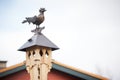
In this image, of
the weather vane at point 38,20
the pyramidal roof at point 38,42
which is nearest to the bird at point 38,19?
the weather vane at point 38,20

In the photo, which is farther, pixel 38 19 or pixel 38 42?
pixel 38 19

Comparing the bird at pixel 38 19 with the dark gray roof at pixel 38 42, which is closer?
the dark gray roof at pixel 38 42

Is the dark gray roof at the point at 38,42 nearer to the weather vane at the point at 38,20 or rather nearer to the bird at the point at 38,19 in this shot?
the weather vane at the point at 38,20

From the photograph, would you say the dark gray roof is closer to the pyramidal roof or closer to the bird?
the pyramidal roof

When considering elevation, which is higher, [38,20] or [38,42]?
[38,20]

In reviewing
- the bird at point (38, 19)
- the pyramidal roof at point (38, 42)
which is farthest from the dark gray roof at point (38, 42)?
the bird at point (38, 19)

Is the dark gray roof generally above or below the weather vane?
below

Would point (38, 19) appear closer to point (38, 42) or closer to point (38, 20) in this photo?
point (38, 20)

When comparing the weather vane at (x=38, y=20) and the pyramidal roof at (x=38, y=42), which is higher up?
the weather vane at (x=38, y=20)

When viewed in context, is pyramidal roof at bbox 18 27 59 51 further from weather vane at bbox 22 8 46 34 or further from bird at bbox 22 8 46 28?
bird at bbox 22 8 46 28

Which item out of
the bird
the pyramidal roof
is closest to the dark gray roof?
the pyramidal roof

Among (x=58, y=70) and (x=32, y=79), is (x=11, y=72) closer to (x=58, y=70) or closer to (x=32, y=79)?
(x=58, y=70)

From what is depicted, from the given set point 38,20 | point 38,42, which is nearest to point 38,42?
point 38,42

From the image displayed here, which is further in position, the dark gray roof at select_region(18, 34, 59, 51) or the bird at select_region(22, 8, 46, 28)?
the bird at select_region(22, 8, 46, 28)
